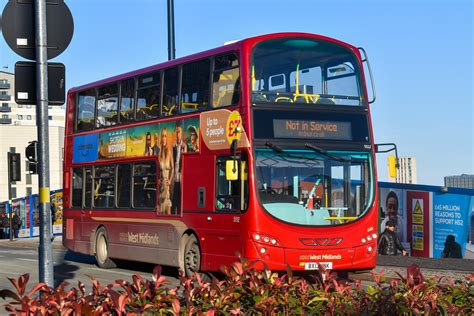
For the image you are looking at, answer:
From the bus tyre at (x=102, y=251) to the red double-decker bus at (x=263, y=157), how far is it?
2677 millimetres

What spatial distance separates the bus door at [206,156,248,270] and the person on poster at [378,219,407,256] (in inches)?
368

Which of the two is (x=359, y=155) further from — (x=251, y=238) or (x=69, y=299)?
(x=69, y=299)

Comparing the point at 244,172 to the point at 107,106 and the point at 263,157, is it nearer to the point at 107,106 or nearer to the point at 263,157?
the point at 263,157

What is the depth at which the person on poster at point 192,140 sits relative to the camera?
17.8 m

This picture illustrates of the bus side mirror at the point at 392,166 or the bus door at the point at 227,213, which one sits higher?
the bus side mirror at the point at 392,166

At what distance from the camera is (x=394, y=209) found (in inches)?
1005

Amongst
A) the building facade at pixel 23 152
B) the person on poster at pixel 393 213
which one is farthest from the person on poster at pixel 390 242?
the building facade at pixel 23 152

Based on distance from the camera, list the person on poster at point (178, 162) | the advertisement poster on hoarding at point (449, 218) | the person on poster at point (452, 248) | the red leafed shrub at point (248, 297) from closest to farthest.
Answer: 1. the red leafed shrub at point (248, 297)
2. the person on poster at point (178, 162)
3. the advertisement poster on hoarding at point (449, 218)
4. the person on poster at point (452, 248)

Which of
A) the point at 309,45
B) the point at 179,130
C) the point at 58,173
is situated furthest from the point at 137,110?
the point at 58,173

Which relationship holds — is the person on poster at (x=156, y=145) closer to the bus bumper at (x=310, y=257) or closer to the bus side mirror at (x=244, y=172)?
the bus side mirror at (x=244, y=172)

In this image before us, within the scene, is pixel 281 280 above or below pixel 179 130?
below

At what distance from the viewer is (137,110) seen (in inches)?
792

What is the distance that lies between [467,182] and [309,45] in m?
29.8

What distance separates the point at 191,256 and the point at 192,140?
228 cm
